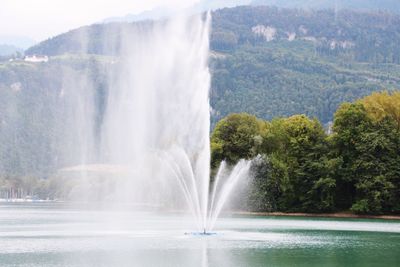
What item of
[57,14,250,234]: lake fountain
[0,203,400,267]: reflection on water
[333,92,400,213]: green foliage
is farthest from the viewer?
[333,92,400,213]: green foliage

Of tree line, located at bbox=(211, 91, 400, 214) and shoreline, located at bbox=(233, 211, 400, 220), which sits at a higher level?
tree line, located at bbox=(211, 91, 400, 214)

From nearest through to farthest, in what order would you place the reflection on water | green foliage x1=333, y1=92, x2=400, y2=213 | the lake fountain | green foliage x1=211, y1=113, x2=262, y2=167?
the reflection on water < the lake fountain < green foliage x1=333, y1=92, x2=400, y2=213 < green foliage x1=211, y1=113, x2=262, y2=167

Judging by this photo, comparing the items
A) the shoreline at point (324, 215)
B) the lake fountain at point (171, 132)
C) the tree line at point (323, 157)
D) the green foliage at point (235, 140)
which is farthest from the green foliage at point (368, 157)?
the lake fountain at point (171, 132)

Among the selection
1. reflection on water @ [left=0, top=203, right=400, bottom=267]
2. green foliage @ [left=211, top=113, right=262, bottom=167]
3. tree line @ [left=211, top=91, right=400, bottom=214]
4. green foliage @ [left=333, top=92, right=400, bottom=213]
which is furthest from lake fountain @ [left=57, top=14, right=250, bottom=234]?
Result: green foliage @ [left=333, top=92, right=400, bottom=213]

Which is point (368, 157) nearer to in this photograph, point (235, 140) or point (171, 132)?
point (235, 140)

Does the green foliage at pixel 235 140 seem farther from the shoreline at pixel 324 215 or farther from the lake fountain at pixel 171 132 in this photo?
the shoreline at pixel 324 215

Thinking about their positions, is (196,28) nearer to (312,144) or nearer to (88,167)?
(312,144)

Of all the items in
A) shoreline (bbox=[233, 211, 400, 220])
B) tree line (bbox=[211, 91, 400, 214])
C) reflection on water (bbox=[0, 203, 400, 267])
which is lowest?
reflection on water (bbox=[0, 203, 400, 267])

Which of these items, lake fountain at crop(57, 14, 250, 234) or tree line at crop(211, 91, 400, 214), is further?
tree line at crop(211, 91, 400, 214)

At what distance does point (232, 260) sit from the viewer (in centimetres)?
3594

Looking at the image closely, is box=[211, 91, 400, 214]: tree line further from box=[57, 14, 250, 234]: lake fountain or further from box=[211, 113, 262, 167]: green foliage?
box=[57, 14, 250, 234]: lake fountain

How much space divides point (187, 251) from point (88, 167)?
489 ft

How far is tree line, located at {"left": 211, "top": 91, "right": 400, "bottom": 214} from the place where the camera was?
8331 centimetres

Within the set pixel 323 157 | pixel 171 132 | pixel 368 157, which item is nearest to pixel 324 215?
pixel 323 157
